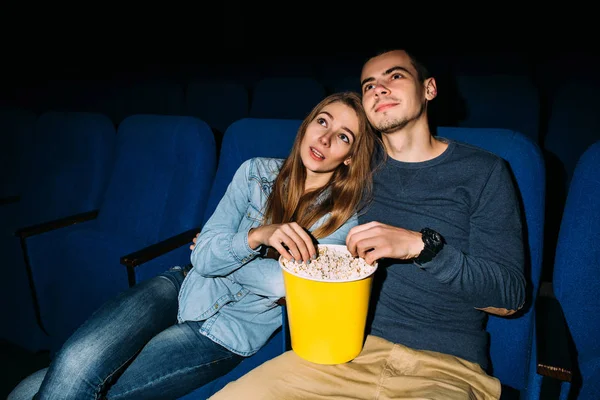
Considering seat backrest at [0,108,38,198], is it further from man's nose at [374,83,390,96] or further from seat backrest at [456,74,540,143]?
seat backrest at [456,74,540,143]

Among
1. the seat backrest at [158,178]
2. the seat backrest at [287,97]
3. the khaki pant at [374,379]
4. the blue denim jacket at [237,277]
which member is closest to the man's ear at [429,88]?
the blue denim jacket at [237,277]

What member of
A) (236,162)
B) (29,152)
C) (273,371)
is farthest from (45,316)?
(273,371)

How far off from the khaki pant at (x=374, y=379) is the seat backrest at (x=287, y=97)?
1748 millimetres

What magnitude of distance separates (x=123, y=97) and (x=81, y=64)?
11.6ft

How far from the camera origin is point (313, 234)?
103 cm

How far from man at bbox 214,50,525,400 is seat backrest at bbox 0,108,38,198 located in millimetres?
1928

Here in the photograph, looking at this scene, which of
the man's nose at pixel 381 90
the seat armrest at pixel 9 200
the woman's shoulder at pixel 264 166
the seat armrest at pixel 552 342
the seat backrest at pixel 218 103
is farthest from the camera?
the seat backrest at pixel 218 103

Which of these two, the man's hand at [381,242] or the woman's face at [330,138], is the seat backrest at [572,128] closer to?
the woman's face at [330,138]

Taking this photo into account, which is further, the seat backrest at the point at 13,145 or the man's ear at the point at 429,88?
the seat backrest at the point at 13,145

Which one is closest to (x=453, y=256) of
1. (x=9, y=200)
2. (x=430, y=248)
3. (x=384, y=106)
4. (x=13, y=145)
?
(x=430, y=248)

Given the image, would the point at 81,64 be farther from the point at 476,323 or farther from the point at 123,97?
the point at 476,323

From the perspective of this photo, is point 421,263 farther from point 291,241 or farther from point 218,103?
point 218,103

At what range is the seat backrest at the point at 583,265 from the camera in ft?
2.84

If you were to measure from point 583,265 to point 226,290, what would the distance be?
85 cm
